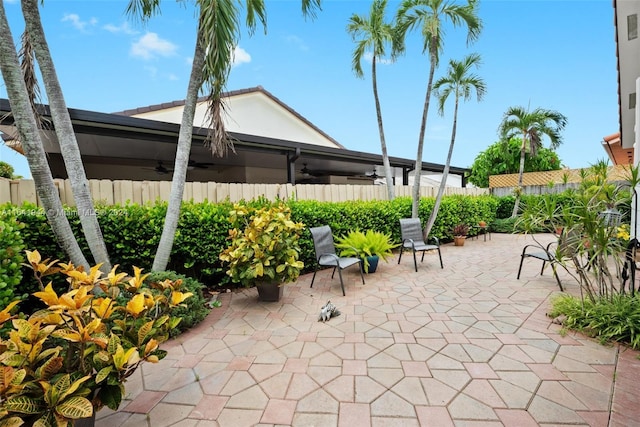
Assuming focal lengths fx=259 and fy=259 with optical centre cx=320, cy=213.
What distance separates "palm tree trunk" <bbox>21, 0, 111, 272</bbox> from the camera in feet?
8.39

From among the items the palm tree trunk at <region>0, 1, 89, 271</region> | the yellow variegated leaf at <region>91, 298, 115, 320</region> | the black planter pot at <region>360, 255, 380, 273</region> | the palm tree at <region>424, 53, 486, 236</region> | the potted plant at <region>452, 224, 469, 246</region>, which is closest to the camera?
the yellow variegated leaf at <region>91, 298, 115, 320</region>

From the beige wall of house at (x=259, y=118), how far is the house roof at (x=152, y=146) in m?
1.36

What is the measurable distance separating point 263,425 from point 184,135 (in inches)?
121

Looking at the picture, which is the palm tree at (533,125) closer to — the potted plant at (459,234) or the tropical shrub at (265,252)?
the potted plant at (459,234)

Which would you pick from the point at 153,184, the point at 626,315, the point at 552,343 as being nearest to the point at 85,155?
the point at 153,184

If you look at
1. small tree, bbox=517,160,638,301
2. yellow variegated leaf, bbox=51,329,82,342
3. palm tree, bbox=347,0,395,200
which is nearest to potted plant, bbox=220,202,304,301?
yellow variegated leaf, bbox=51,329,82,342

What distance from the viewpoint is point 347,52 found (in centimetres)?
714

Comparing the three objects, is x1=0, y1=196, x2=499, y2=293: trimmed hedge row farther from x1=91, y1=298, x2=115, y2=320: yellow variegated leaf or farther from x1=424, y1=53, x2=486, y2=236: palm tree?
x1=424, y1=53, x2=486, y2=236: palm tree

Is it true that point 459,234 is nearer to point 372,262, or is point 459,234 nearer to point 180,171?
point 372,262

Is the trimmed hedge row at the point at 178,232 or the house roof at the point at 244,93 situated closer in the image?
the trimmed hedge row at the point at 178,232

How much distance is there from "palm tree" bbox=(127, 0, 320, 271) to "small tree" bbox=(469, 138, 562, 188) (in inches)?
602

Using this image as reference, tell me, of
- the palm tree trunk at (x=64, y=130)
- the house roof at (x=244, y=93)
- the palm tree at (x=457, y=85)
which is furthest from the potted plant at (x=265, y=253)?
the palm tree at (x=457, y=85)

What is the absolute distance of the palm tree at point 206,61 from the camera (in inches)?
108

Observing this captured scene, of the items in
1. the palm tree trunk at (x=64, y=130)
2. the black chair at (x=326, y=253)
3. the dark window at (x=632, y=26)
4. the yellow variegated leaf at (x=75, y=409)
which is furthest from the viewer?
the dark window at (x=632, y=26)
